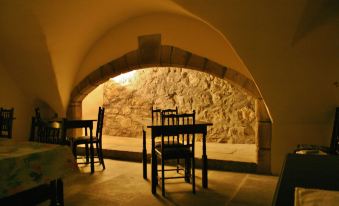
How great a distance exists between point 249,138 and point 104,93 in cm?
352

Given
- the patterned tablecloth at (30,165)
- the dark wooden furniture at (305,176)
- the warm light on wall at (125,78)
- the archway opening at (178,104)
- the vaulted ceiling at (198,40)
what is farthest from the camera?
the warm light on wall at (125,78)

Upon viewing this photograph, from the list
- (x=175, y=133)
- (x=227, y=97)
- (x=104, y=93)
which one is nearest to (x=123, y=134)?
(x=104, y=93)

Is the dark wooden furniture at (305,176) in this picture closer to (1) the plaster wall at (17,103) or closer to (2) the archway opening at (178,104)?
(2) the archway opening at (178,104)

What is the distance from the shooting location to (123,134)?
23.1 feet

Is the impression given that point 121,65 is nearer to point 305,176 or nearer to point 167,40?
point 167,40

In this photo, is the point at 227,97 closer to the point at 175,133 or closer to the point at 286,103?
the point at 286,103

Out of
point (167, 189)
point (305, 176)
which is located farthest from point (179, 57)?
point (305, 176)

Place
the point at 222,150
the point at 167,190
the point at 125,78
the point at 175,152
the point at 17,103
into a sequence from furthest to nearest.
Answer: the point at 125,78
the point at 17,103
the point at 222,150
the point at 167,190
the point at 175,152

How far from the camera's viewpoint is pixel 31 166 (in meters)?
1.84

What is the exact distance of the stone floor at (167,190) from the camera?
9.64 ft

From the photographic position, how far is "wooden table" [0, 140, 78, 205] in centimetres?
172

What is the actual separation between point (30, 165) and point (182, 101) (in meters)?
4.82

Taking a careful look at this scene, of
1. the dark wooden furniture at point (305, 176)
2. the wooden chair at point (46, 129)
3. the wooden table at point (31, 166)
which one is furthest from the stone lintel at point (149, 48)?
the dark wooden furniture at point (305, 176)

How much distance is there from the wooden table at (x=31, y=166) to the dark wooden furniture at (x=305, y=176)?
4.75 ft
